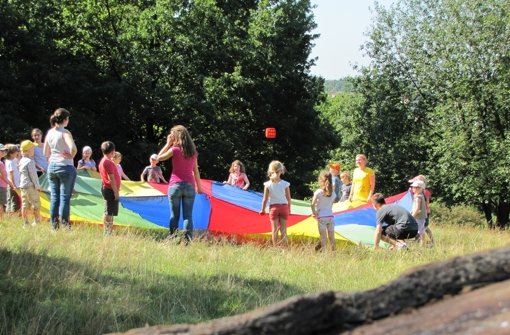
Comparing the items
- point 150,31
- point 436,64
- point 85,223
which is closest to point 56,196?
point 85,223

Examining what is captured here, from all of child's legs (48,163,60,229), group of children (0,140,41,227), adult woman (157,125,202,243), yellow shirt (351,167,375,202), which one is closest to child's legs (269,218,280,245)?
adult woman (157,125,202,243)

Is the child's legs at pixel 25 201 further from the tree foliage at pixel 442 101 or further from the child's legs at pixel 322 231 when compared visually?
the tree foliage at pixel 442 101

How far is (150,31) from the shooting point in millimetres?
27172

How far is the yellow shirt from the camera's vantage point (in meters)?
11.1

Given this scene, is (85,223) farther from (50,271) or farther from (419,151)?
(419,151)

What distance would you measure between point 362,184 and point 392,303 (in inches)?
391

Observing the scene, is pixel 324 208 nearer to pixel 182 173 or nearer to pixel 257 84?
pixel 182 173

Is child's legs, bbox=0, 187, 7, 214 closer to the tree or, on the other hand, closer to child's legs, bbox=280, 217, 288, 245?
child's legs, bbox=280, 217, 288, 245

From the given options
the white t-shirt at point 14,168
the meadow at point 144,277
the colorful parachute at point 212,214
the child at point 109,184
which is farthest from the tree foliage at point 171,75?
the meadow at point 144,277

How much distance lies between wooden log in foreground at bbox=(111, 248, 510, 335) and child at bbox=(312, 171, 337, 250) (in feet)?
25.3

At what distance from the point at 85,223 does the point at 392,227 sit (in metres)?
4.96

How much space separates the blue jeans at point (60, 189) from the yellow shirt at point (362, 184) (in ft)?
17.4

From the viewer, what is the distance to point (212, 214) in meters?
10.4

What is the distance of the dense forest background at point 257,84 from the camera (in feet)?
83.9
